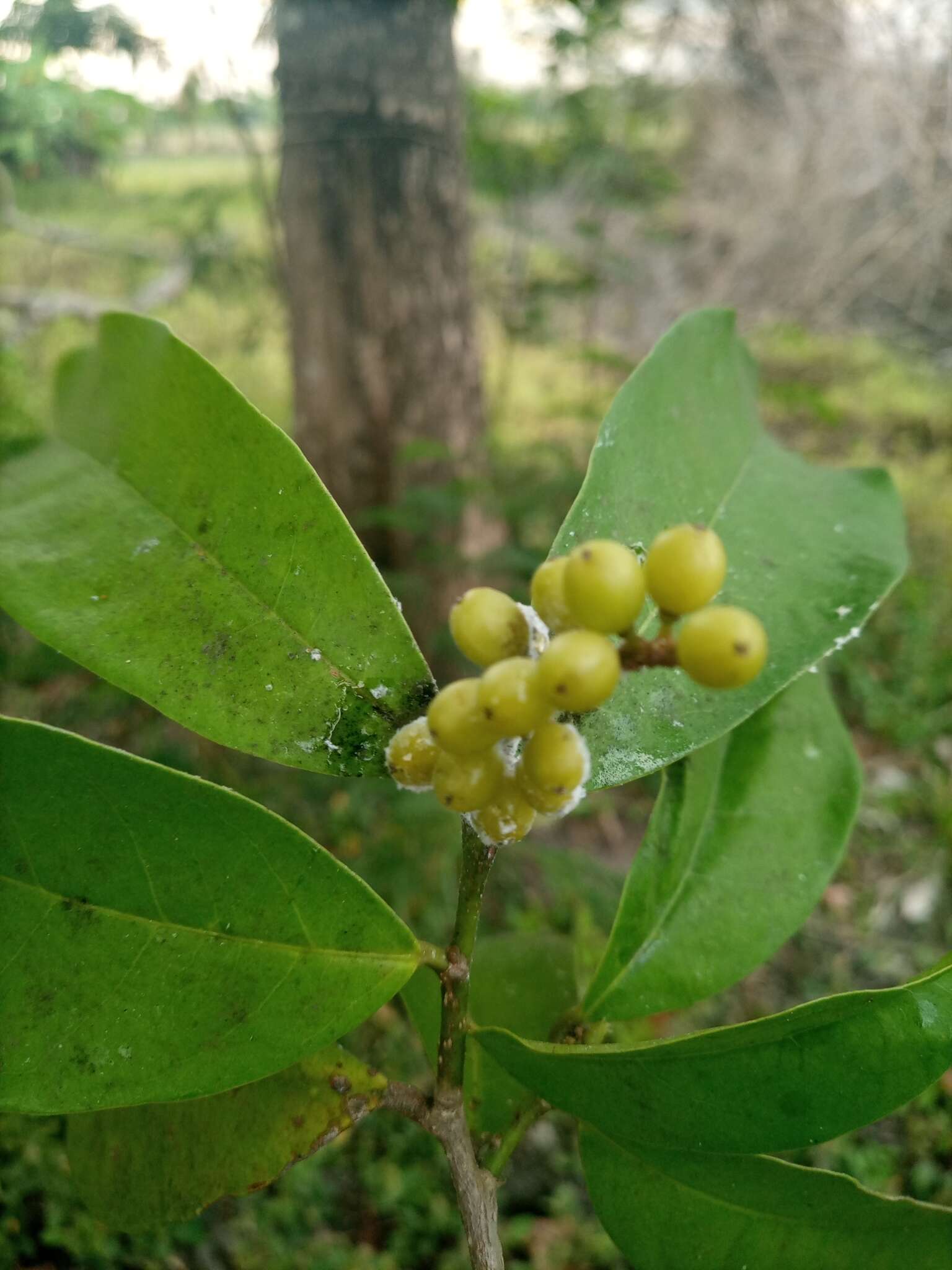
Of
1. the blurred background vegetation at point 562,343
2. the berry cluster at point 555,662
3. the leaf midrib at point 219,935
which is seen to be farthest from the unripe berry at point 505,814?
the blurred background vegetation at point 562,343

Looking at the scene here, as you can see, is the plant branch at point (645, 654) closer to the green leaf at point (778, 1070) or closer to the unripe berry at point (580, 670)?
the unripe berry at point (580, 670)

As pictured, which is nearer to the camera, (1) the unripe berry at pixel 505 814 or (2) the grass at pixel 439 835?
(1) the unripe berry at pixel 505 814

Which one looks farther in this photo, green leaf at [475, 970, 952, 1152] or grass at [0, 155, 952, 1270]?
grass at [0, 155, 952, 1270]

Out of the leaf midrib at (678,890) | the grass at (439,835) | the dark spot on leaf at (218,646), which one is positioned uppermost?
the dark spot on leaf at (218,646)

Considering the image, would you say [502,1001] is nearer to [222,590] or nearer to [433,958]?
[433,958]

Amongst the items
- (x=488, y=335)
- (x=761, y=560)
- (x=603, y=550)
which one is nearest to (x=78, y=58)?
(x=761, y=560)

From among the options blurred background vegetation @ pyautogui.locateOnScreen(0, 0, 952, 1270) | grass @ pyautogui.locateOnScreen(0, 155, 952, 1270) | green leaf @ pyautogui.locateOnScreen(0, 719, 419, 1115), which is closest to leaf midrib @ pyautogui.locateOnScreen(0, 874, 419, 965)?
green leaf @ pyautogui.locateOnScreen(0, 719, 419, 1115)

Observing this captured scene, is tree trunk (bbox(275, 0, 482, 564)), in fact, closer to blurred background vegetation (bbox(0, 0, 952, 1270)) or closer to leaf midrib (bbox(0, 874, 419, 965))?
blurred background vegetation (bbox(0, 0, 952, 1270))
